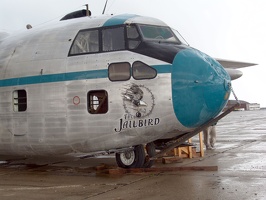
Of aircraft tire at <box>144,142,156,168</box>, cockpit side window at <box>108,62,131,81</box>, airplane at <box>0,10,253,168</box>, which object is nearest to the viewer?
airplane at <box>0,10,253,168</box>

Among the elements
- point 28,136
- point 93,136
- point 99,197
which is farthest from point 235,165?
point 28,136

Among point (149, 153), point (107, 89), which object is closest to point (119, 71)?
point (107, 89)

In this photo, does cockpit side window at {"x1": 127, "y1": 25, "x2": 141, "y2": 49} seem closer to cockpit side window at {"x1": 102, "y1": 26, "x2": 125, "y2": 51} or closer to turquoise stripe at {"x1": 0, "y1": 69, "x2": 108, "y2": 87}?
cockpit side window at {"x1": 102, "y1": 26, "x2": 125, "y2": 51}

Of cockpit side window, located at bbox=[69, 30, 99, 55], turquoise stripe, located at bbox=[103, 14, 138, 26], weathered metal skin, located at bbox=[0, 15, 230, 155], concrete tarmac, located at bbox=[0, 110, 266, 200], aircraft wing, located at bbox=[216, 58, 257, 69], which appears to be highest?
aircraft wing, located at bbox=[216, 58, 257, 69]

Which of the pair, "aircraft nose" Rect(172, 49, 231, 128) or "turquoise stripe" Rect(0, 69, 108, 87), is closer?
"aircraft nose" Rect(172, 49, 231, 128)

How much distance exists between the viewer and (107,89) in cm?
962

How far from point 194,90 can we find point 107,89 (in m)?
2.14

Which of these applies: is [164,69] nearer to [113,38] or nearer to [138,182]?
[113,38]

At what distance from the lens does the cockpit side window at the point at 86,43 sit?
33.0ft

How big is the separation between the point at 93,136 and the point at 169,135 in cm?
193

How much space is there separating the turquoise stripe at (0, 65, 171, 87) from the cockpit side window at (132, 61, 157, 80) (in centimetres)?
15

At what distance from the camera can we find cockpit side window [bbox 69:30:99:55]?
10.1 meters

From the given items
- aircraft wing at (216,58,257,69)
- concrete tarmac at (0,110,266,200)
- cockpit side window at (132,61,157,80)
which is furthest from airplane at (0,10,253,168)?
aircraft wing at (216,58,257,69)

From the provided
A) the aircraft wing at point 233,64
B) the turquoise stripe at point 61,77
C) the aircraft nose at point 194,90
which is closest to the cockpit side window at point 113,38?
the turquoise stripe at point 61,77
